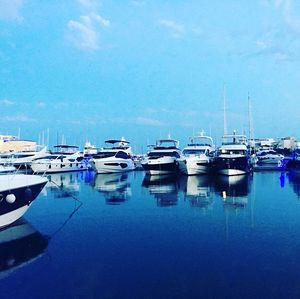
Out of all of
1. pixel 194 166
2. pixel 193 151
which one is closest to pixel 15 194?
pixel 194 166

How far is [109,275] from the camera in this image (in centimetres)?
803

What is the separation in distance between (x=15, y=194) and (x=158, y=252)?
5.88 metres

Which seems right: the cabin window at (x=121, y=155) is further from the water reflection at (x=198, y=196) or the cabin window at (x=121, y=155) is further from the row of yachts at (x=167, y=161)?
the water reflection at (x=198, y=196)

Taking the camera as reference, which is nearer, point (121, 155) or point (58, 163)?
point (121, 155)

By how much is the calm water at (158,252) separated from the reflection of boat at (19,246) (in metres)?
0.03

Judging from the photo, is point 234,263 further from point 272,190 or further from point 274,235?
point 272,190

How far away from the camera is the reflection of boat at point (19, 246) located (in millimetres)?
8922

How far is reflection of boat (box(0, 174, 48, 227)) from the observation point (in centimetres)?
1189

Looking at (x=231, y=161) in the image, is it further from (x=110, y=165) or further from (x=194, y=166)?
(x=110, y=165)

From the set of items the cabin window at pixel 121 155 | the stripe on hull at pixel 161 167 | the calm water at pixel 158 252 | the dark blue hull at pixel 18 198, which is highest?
the cabin window at pixel 121 155

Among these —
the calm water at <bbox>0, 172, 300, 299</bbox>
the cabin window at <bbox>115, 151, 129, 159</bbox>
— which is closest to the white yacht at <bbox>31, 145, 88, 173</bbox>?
the cabin window at <bbox>115, 151, 129, 159</bbox>

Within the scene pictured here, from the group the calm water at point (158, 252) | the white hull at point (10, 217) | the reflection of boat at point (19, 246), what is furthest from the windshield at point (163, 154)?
the white hull at point (10, 217)

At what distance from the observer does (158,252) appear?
976 centimetres

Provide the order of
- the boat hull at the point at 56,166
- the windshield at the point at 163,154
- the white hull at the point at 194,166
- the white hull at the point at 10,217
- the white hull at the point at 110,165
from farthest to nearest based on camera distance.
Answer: the boat hull at the point at 56,166 < the white hull at the point at 110,165 < the windshield at the point at 163,154 < the white hull at the point at 194,166 < the white hull at the point at 10,217
